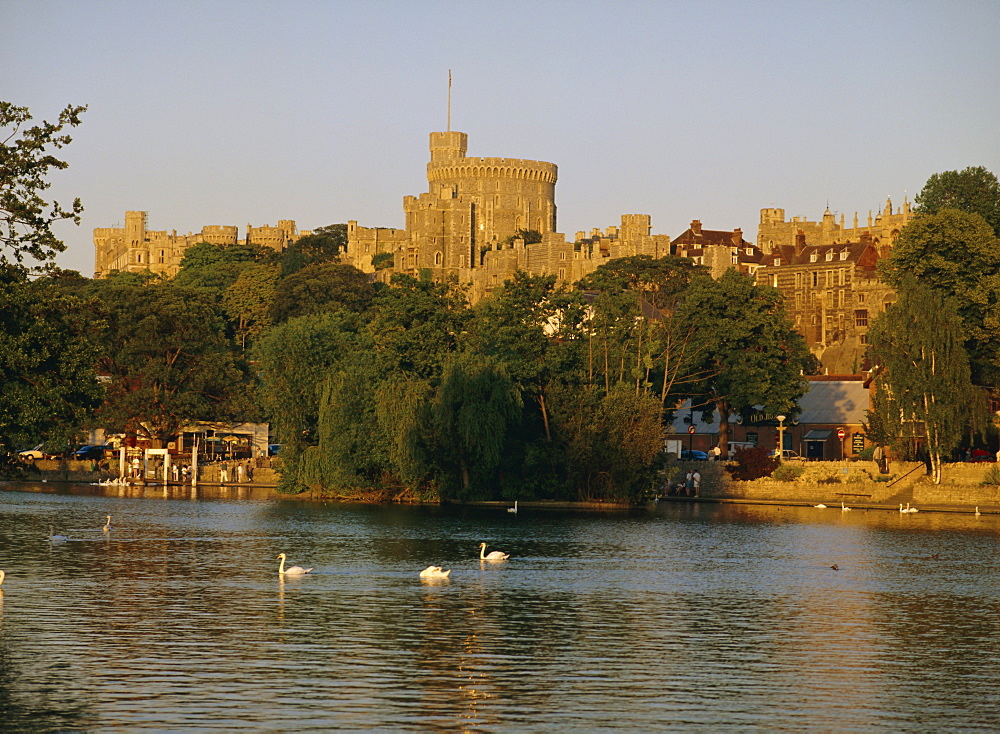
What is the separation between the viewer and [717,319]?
268 feet

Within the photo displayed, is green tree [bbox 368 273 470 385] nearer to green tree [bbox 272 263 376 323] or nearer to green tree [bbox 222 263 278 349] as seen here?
green tree [bbox 272 263 376 323]

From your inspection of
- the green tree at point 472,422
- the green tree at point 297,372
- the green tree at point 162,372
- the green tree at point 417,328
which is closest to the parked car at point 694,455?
the green tree at point 417,328

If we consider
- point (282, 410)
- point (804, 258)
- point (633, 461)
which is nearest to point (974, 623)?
point (633, 461)

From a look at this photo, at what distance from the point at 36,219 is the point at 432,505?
37.5m

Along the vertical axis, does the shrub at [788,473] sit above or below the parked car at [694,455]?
below

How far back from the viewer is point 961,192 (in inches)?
4365

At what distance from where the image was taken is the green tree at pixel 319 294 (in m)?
140

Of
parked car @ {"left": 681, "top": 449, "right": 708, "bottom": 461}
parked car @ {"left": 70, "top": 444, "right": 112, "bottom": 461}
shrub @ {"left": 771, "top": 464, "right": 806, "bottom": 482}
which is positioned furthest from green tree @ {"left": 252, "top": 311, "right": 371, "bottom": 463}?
parked car @ {"left": 70, "top": 444, "right": 112, "bottom": 461}

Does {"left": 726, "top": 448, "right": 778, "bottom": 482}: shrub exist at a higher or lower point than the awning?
lower

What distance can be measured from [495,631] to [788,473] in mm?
49196

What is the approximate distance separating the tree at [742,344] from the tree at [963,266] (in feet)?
27.3

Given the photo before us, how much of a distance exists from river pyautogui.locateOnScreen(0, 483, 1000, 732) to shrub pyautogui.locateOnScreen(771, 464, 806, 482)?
20.7 metres

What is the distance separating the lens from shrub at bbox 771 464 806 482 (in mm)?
77188

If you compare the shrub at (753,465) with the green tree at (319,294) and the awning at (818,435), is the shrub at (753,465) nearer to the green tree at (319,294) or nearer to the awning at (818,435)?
the awning at (818,435)
